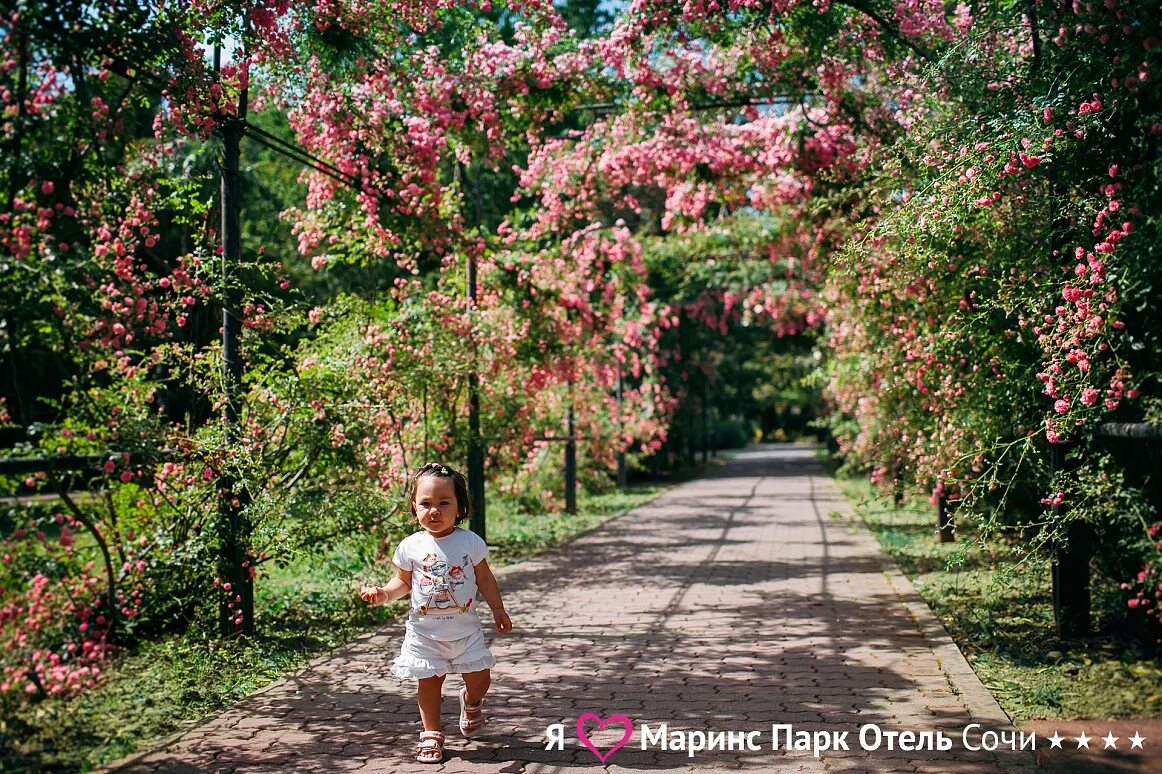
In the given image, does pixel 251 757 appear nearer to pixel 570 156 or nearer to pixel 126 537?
pixel 126 537

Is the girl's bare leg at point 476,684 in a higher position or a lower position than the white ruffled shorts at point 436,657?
lower

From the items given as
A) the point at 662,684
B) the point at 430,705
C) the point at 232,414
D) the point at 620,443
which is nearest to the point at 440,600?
the point at 430,705

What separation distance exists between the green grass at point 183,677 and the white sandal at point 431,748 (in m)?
1.37

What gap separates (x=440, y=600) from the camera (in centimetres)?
490

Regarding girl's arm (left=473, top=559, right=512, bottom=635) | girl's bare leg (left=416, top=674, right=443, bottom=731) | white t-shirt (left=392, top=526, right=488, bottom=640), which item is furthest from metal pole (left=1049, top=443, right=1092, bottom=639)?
girl's bare leg (left=416, top=674, right=443, bottom=731)

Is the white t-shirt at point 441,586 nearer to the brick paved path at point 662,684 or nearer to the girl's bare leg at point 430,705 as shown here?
the girl's bare leg at point 430,705

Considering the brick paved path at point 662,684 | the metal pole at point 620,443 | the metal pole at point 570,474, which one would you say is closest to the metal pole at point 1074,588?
the brick paved path at point 662,684

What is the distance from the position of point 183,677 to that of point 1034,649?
5294 mm

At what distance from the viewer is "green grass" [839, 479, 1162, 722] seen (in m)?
5.44

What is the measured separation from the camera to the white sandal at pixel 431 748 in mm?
4711

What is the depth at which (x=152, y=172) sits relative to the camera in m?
6.75

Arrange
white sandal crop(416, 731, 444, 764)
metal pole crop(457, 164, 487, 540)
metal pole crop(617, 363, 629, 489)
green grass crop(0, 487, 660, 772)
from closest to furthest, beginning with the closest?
1. green grass crop(0, 487, 660, 772)
2. white sandal crop(416, 731, 444, 764)
3. metal pole crop(457, 164, 487, 540)
4. metal pole crop(617, 363, 629, 489)

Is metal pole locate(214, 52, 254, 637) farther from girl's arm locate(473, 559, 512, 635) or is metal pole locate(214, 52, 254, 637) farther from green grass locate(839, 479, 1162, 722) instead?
green grass locate(839, 479, 1162, 722)

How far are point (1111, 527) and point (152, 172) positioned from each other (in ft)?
21.7
